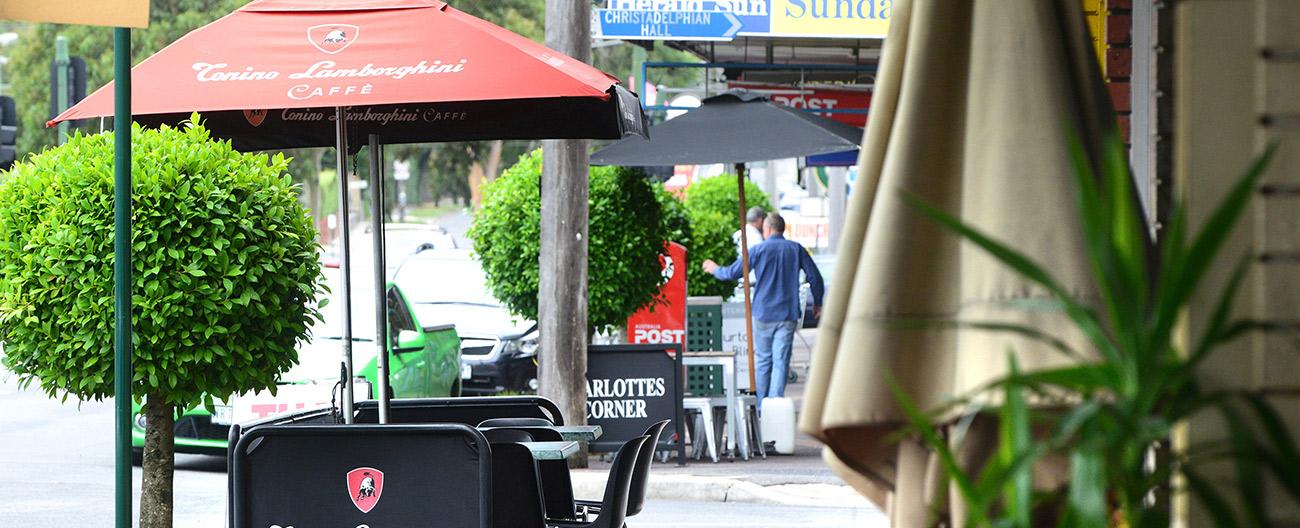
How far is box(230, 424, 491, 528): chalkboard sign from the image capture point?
Answer: 496cm

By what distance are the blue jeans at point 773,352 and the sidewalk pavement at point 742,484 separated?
6.91ft

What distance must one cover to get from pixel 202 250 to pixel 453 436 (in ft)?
4.00

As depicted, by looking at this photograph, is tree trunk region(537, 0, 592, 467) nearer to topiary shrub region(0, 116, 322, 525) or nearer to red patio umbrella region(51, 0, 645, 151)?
red patio umbrella region(51, 0, 645, 151)

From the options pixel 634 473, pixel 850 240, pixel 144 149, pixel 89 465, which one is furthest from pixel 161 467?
pixel 89 465

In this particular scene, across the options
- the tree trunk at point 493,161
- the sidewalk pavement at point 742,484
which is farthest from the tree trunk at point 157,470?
the tree trunk at point 493,161

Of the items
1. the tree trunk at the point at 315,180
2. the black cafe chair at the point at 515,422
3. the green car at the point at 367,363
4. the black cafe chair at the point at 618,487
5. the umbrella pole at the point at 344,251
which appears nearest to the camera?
the black cafe chair at the point at 618,487

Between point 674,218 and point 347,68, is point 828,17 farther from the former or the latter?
point 347,68

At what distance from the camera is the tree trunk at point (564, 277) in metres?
10.1

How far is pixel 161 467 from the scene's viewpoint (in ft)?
19.0

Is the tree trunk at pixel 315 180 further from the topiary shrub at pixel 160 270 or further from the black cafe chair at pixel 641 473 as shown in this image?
the black cafe chair at pixel 641 473

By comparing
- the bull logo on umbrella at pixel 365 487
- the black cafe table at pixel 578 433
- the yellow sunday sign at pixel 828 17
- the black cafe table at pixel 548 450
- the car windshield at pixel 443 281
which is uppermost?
the yellow sunday sign at pixel 828 17

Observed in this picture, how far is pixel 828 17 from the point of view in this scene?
15.4 meters

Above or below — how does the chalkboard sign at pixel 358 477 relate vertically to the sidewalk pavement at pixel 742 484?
above

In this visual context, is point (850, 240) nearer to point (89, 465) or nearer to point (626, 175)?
point (626, 175)
